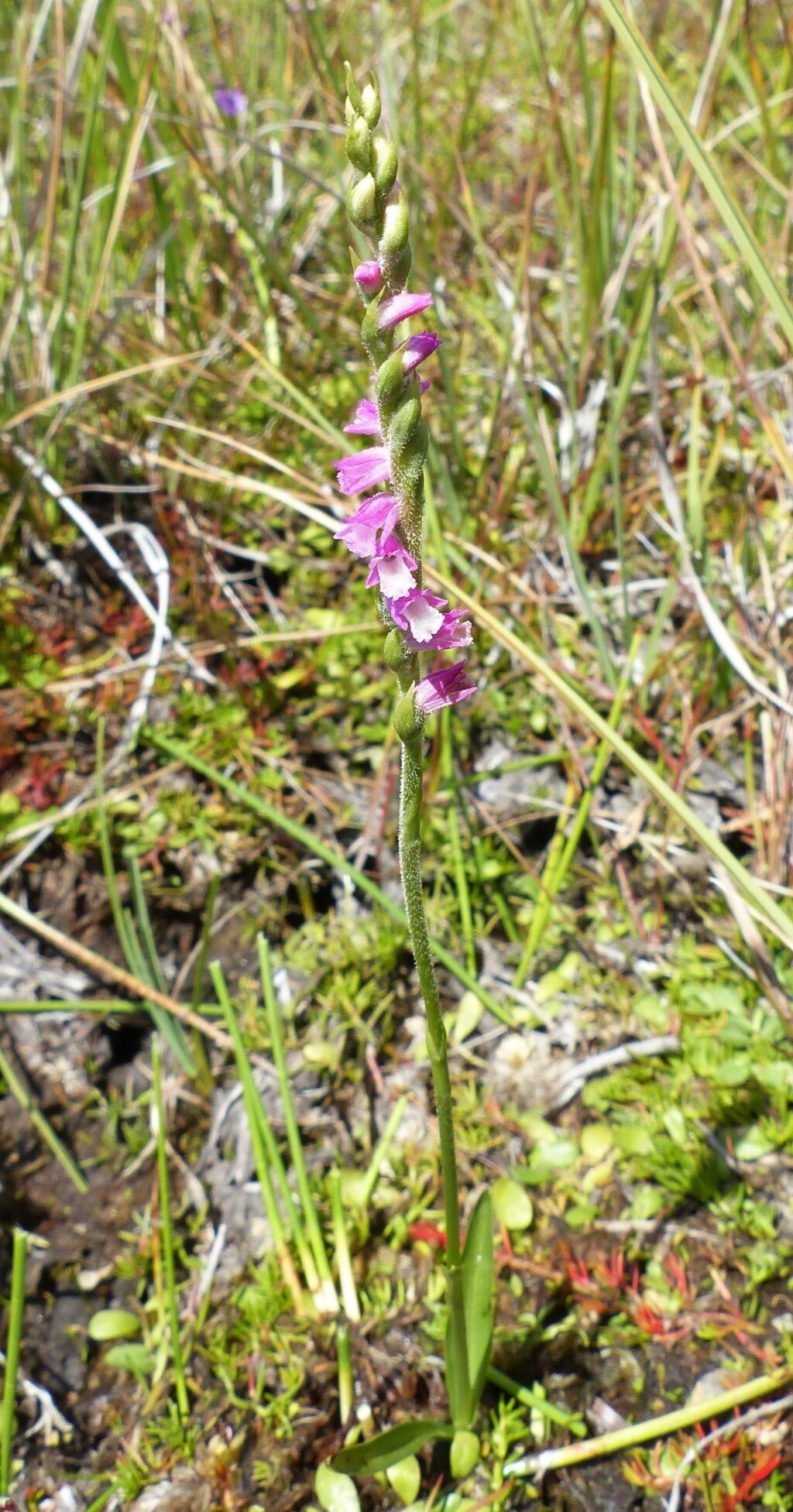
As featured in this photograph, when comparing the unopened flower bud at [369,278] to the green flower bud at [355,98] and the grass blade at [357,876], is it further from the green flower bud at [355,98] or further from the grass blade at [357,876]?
the grass blade at [357,876]

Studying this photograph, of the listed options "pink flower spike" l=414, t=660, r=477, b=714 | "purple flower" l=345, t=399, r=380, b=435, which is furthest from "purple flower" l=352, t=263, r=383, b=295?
"pink flower spike" l=414, t=660, r=477, b=714

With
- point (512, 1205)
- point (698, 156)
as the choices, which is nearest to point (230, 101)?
point (698, 156)

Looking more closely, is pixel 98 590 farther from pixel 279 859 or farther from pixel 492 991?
pixel 492 991

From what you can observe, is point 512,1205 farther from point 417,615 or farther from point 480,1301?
point 417,615

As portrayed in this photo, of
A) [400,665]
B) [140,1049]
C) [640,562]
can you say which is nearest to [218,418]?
[640,562]

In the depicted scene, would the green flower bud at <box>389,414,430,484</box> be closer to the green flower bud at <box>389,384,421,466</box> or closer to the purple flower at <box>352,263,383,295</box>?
the green flower bud at <box>389,384,421,466</box>

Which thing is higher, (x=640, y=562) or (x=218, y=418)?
(x=218, y=418)

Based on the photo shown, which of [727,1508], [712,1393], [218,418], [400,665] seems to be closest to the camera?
[400,665]

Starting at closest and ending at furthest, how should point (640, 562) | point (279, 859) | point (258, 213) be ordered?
point (279, 859) → point (640, 562) → point (258, 213)
